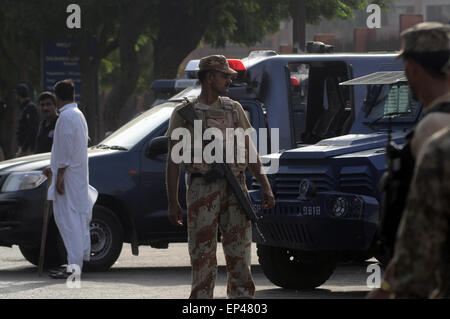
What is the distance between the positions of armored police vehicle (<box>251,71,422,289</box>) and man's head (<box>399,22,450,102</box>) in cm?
521

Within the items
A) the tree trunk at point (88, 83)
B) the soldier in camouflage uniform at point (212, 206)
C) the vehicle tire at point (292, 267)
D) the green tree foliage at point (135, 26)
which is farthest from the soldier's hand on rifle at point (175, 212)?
the tree trunk at point (88, 83)

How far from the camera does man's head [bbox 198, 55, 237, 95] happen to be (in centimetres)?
714

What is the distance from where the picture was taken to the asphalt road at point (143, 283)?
9500mm

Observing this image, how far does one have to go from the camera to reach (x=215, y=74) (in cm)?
715

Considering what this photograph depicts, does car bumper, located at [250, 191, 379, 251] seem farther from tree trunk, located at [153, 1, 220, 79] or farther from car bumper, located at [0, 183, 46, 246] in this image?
tree trunk, located at [153, 1, 220, 79]

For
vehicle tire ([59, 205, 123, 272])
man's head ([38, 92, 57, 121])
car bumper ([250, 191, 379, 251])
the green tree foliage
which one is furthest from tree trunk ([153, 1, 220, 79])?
car bumper ([250, 191, 379, 251])

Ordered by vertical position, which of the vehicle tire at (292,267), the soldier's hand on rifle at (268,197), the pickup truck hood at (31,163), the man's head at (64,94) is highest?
the man's head at (64,94)

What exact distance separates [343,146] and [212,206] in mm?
2580

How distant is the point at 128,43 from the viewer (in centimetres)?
2608

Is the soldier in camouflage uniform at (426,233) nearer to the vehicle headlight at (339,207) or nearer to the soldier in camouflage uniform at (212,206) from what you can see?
the soldier in camouflage uniform at (212,206)

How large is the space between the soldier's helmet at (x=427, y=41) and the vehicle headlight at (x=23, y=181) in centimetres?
812

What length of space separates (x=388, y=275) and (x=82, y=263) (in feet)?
25.3

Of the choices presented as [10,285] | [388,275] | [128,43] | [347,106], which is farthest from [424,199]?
[128,43]

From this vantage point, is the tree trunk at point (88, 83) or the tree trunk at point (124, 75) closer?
the tree trunk at point (124, 75)
